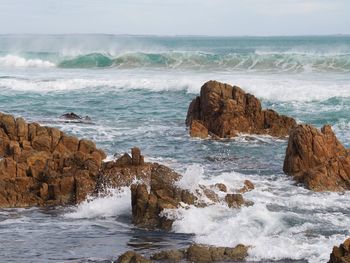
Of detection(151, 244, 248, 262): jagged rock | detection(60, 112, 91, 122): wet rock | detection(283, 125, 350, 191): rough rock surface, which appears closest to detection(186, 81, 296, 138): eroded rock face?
detection(60, 112, 91, 122): wet rock

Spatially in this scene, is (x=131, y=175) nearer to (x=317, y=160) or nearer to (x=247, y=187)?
(x=247, y=187)

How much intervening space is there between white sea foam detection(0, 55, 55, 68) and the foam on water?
5458 centimetres

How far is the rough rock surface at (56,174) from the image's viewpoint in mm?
17203

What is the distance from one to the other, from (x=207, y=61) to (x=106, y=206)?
50.8m

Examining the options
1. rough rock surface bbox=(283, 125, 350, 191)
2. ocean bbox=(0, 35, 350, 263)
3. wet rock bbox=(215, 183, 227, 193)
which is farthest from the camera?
rough rock surface bbox=(283, 125, 350, 191)

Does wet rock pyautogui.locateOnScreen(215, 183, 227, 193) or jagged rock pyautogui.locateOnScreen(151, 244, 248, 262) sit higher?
wet rock pyautogui.locateOnScreen(215, 183, 227, 193)

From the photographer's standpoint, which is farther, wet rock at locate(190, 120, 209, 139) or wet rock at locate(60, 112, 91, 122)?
wet rock at locate(60, 112, 91, 122)

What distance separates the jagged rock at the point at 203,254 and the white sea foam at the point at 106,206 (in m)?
3.61

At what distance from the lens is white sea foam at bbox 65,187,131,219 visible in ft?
53.7

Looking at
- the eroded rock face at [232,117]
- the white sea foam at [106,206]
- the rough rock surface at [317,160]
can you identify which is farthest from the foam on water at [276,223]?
the eroded rock face at [232,117]

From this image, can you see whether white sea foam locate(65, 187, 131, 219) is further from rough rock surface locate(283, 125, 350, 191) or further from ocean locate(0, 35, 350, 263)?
rough rock surface locate(283, 125, 350, 191)

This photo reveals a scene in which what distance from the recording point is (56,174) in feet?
57.9

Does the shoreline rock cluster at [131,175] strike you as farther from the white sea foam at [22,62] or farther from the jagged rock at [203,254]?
the white sea foam at [22,62]

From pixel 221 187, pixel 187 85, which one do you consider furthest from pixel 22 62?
pixel 221 187
